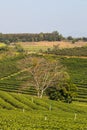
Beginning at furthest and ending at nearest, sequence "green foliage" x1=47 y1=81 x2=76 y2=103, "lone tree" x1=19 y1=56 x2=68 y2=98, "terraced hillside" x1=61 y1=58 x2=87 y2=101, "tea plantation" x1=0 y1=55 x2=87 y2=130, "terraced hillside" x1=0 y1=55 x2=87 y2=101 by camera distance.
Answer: "terraced hillside" x1=0 y1=55 x2=87 y2=101 → "terraced hillside" x1=61 y1=58 x2=87 y2=101 → "lone tree" x1=19 y1=56 x2=68 y2=98 → "green foliage" x1=47 y1=81 x2=76 y2=103 → "tea plantation" x1=0 y1=55 x2=87 y2=130

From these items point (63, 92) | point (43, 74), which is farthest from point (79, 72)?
point (63, 92)

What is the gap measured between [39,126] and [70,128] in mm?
2144

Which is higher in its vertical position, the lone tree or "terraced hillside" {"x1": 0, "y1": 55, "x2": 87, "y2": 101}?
the lone tree

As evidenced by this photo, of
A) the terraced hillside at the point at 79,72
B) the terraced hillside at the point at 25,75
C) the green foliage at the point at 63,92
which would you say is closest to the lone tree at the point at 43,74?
the terraced hillside at the point at 25,75

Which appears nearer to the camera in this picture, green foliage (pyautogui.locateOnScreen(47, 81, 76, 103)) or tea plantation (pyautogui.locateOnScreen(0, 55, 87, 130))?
tea plantation (pyautogui.locateOnScreen(0, 55, 87, 130))

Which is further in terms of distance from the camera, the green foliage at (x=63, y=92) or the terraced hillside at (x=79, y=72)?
the terraced hillside at (x=79, y=72)

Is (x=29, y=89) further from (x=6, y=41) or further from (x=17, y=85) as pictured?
(x=6, y=41)

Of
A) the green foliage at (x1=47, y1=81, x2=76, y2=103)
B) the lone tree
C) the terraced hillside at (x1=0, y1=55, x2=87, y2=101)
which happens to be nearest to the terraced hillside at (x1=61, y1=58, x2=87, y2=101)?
the terraced hillside at (x1=0, y1=55, x2=87, y2=101)

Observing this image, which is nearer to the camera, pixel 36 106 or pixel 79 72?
pixel 36 106

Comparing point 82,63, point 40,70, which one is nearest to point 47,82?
point 40,70

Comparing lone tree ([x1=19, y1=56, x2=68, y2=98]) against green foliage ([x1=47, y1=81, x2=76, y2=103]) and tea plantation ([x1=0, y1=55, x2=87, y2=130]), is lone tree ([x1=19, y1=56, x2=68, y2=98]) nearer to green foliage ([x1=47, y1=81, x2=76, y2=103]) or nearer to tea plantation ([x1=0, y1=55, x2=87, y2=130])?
tea plantation ([x1=0, y1=55, x2=87, y2=130])

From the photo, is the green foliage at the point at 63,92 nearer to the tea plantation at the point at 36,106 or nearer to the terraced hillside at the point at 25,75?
the tea plantation at the point at 36,106

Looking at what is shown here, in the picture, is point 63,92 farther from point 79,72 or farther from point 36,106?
point 79,72

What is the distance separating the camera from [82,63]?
338ft
